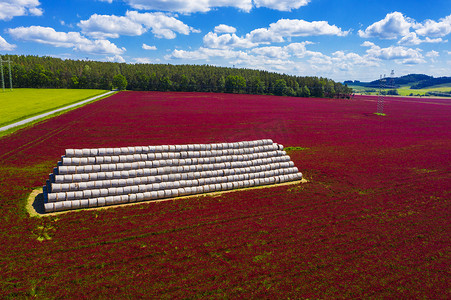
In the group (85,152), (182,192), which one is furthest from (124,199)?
(85,152)

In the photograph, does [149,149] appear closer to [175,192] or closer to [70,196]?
[175,192]

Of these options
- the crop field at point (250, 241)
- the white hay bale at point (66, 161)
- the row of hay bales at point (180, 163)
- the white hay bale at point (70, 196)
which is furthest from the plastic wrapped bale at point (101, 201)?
the white hay bale at point (66, 161)

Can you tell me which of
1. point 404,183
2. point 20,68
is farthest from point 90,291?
point 20,68

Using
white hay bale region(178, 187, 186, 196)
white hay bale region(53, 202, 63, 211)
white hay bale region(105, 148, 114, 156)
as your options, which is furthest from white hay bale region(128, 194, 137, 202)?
white hay bale region(53, 202, 63, 211)

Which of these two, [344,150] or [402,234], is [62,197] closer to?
[402,234]

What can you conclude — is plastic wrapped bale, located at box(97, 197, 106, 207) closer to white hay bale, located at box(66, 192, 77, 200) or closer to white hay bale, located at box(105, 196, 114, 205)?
white hay bale, located at box(105, 196, 114, 205)

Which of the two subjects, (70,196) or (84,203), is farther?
(84,203)

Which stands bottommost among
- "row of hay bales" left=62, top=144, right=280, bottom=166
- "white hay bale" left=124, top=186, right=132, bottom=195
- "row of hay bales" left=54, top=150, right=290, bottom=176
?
"white hay bale" left=124, top=186, right=132, bottom=195

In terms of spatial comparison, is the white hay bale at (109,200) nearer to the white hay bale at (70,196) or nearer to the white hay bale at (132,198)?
the white hay bale at (132,198)
